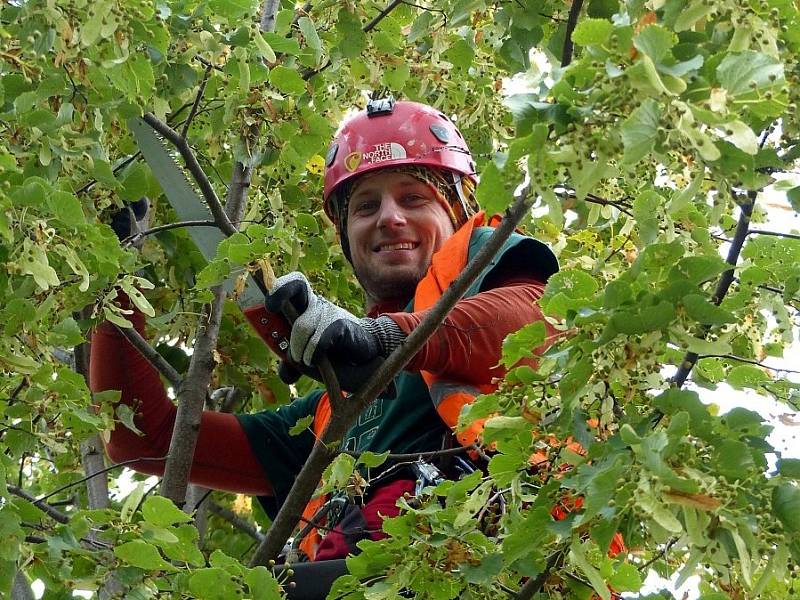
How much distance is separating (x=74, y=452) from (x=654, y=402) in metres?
3.93

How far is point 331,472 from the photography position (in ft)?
13.0

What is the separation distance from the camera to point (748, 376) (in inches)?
152

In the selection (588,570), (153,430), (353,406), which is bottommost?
(153,430)

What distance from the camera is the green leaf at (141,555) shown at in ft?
11.8

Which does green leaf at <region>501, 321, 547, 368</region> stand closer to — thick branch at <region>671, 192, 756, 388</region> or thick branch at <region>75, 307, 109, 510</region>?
thick branch at <region>671, 192, 756, 388</region>

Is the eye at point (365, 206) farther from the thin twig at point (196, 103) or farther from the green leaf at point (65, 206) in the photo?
the green leaf at point (65, 206)

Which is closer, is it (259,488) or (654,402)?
(654,402)

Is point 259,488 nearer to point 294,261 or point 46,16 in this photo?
point 294,261

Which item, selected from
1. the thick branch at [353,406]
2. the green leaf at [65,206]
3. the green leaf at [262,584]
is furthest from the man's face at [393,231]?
the green leaf at [262,584]

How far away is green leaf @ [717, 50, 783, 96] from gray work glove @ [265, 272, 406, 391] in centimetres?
155

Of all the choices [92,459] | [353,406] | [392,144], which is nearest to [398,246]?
[392,144]

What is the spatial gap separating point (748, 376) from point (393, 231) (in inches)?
80.7

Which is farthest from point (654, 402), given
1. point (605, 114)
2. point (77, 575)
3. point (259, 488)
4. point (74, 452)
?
point (74, 452)

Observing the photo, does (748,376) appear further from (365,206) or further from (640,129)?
(365,206)
